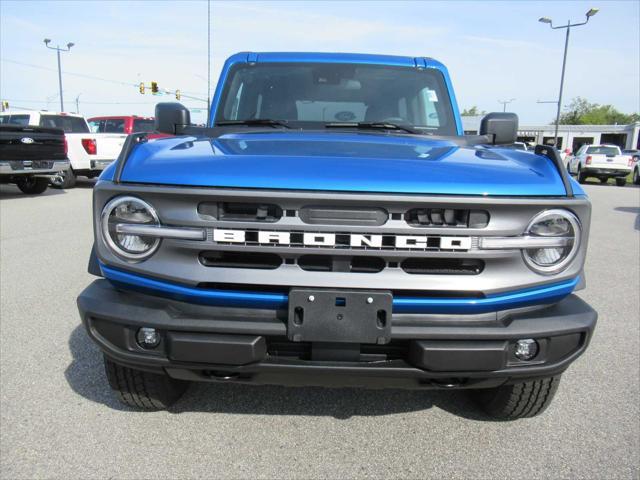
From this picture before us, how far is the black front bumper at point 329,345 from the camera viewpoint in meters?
1.97

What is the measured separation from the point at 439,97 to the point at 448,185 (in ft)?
Result: 5.90

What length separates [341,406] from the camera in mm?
2879

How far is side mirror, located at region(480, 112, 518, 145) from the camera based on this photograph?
3291mm

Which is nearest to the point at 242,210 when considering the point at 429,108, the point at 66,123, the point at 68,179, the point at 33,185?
the point at 429,108

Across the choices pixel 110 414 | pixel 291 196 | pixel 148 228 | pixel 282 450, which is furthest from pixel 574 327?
pixel 110 414

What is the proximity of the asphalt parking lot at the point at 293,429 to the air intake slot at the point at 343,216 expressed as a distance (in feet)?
3.78

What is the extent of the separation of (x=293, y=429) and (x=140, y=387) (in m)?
0.78

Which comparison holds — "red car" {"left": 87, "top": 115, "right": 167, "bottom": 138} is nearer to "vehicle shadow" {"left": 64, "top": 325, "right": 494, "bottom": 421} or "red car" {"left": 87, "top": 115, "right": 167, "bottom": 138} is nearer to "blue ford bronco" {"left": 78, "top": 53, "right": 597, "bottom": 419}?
"vehicle shadow" {"left": 64, "top": 325, "right": 494, "bottom": 421}

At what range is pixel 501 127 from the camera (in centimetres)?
330

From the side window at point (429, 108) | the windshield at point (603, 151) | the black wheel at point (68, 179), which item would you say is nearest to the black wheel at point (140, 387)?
the side window at point (429, 108)

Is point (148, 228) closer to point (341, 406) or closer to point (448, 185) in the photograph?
point (448, 185)

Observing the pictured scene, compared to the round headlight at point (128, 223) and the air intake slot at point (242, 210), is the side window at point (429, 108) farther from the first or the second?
the round headlight at point (128, 223)

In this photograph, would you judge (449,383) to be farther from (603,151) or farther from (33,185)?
(603,151)

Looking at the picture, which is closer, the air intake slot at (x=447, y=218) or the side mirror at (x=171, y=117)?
the air intake slot at (x=447, y=218)
